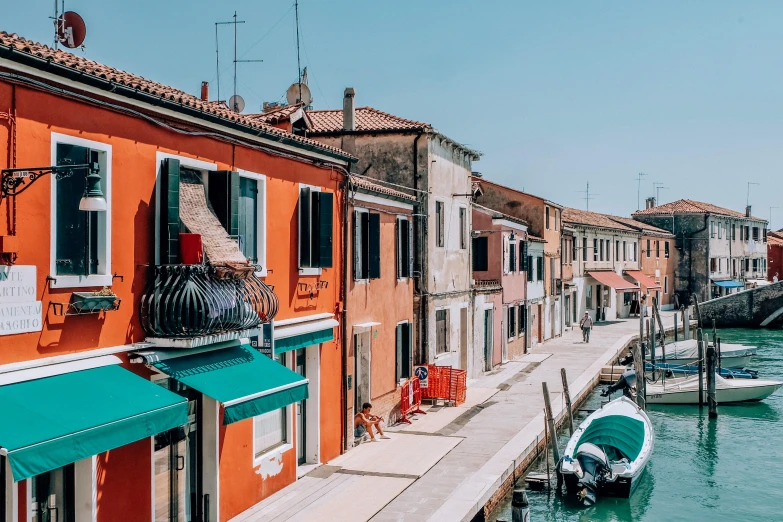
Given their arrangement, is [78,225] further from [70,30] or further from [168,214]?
[70,30]

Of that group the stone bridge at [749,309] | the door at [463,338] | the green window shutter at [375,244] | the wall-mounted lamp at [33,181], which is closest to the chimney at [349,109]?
the green window shutter at [375,244]

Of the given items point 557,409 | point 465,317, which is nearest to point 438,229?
point 465,317

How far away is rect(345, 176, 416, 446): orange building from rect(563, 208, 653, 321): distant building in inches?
1177

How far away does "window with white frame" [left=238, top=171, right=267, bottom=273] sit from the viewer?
12.5 metres

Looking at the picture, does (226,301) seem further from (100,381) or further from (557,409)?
(557,409)

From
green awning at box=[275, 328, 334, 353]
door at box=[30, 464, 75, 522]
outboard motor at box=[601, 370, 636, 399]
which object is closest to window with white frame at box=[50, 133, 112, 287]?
door at box=[30, 464, 75, 522]

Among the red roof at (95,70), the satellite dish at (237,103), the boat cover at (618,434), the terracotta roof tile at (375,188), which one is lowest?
the boat cover at (618,434)

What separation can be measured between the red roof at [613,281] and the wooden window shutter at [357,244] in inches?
1481

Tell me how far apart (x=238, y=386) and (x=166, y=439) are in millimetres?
1244

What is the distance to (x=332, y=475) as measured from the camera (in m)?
14.8

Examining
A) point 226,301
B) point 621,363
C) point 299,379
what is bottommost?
point 621,363

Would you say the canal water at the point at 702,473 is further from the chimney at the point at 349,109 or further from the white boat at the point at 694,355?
the chimney at the point at 349,109

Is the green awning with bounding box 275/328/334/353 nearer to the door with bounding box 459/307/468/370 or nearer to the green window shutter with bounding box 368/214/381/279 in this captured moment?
the green window shutter with bounding box 368/214/381/279

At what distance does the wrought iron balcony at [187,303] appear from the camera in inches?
395
